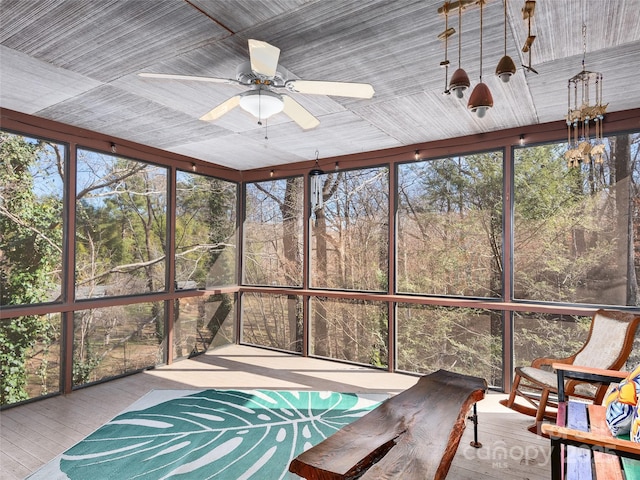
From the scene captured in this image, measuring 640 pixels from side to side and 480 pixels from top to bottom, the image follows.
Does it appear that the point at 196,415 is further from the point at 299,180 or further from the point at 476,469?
the point at 299,180

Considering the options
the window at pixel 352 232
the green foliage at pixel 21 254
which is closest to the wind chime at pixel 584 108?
the window at pixel 352 232

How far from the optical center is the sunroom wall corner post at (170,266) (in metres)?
5.23

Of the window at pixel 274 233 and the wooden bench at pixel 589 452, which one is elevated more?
the window at pixel 274 233

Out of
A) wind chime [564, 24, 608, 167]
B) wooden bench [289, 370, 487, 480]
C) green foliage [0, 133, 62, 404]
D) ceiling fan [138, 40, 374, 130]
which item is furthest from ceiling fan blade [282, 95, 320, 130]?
green foliage [0, 133, 62, 404]

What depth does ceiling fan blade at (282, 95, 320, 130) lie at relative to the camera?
271cm

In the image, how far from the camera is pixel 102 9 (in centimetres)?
214

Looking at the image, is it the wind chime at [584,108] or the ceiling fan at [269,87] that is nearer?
the ceiling fan at [269,87]

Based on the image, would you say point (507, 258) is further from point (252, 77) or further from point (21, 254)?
point (21, 254)

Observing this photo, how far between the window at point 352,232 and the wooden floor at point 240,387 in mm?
1207

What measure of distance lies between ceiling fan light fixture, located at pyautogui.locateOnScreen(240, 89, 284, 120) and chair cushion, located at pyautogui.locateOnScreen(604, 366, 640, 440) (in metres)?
2.66

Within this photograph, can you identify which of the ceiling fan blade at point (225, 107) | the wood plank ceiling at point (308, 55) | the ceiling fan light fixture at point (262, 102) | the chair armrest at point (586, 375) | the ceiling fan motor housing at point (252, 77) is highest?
the wood plank ceiling at point (308, 55)

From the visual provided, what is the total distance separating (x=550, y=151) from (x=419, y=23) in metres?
2.69

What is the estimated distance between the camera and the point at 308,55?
262 centimetres

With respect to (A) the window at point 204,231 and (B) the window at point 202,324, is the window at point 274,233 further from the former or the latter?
(B) the window at point 202,324
